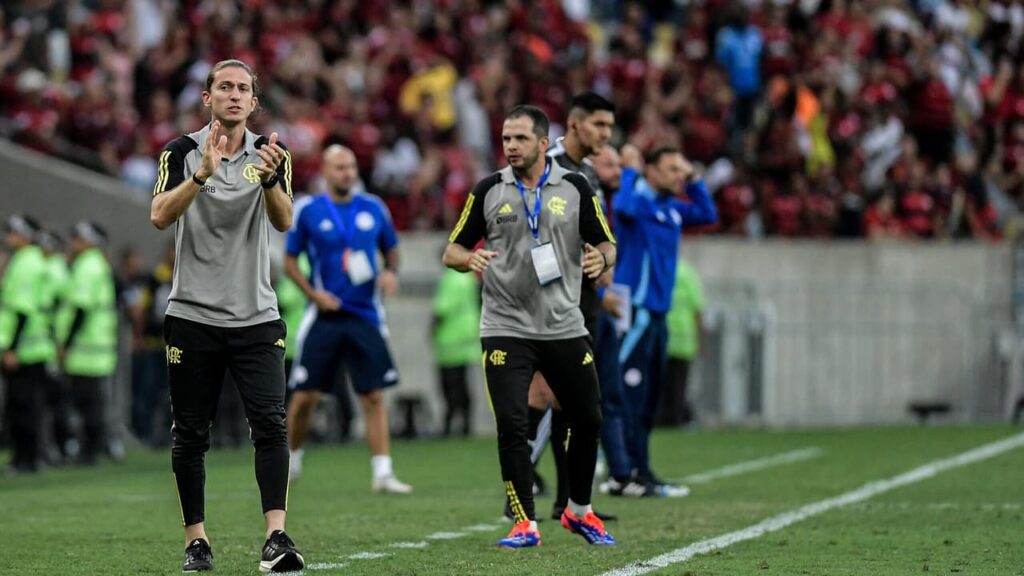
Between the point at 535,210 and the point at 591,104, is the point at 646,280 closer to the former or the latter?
the point at 591,104

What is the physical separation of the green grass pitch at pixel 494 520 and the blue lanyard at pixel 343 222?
177 centimetres

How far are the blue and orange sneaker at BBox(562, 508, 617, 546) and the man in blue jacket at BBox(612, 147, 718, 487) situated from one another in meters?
3.25

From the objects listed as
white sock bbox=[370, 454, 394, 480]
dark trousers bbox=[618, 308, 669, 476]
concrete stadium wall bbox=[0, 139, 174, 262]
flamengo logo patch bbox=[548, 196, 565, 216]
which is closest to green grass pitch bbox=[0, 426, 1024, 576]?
white sock bbox=[370, 454, 394, 480]

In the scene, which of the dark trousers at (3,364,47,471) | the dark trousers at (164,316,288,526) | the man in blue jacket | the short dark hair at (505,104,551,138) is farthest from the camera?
the dark trousers at (3,364,47,471)

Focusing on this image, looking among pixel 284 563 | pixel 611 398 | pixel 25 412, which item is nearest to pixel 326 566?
pixel 284 563

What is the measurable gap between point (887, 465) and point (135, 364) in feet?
28.6

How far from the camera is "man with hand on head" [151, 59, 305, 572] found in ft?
Result: 26.7

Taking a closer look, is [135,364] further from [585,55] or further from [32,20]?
[585,55]

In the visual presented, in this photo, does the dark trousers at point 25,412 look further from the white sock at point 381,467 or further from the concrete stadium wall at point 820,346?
the concrete stadium wall at point 820,346

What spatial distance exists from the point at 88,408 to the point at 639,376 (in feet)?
22.2

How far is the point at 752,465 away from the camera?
52.4 feet

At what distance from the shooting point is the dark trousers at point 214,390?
8242 millimetres

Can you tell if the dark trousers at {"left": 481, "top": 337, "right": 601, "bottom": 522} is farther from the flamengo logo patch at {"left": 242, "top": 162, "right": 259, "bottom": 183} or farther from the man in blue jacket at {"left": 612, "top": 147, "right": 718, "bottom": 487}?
the man in blue jacket at {"left": 612, "top": 147, "right": 718, "bottom": 487}

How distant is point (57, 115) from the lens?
23469mm
